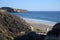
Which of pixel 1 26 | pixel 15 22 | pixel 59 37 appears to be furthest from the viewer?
pixel 15 22

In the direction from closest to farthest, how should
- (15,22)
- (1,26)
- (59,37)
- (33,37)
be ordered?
(59,37), (33,37), (1,26), (15,22)

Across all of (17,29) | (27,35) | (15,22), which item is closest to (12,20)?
(15,22)

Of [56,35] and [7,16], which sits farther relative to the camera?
[7,16]

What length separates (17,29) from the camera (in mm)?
16016

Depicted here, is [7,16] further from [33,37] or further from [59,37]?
[59,37]

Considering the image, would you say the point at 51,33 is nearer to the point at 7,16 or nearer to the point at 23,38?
the point at 23,38

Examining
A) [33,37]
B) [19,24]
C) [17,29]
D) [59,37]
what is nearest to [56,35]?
[59,37]

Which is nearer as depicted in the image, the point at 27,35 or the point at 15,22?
the point at 27,35

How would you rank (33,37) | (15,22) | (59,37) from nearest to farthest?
(59,37), (33,37), (15,22)

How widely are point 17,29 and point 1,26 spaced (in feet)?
4.36

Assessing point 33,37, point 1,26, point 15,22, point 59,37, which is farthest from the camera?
point 15,22

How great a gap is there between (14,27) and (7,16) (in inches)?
69.9

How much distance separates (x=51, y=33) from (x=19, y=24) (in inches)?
303

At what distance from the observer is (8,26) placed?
1619 cm
